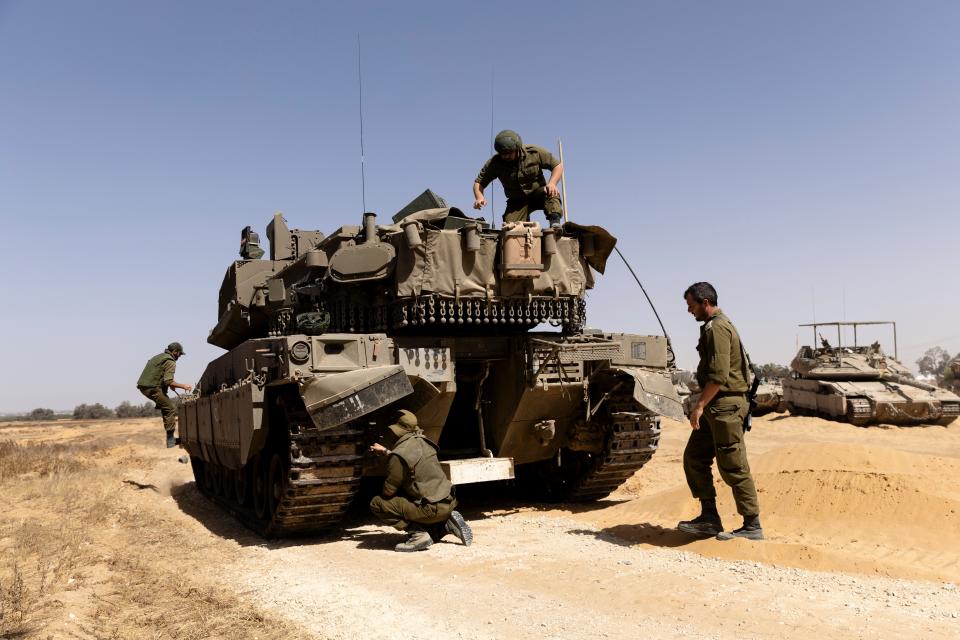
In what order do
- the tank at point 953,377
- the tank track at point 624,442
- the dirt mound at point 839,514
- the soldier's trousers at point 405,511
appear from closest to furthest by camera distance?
the dirt mound at point 839,514 < the soldier's trousers at point 405,511 < the tank track at point 624,442 < the tank at point 953,377

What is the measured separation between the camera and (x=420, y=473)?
7215mm

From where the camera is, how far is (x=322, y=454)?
7387mm

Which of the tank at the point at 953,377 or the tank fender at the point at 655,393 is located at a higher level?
the tank fender at the point at 655,393

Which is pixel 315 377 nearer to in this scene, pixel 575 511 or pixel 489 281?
pixel 489 281

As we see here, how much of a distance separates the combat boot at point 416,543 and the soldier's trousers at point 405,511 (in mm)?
122

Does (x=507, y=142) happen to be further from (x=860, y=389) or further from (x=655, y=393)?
(x=860, y=389)

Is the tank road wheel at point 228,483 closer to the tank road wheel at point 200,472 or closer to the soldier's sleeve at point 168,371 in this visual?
the tank road wheel at point 200,472

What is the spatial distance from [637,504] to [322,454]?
363cm

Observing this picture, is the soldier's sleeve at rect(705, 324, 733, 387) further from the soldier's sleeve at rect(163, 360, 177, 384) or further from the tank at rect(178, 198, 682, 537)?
the soldier's sleeve at rect(163, 360, 177, 384)

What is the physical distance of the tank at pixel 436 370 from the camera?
7414 mm

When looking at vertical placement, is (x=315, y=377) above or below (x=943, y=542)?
above

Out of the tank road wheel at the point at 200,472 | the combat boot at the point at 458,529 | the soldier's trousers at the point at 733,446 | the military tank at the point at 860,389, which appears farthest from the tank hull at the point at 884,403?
the combat boot at the point at 458,529

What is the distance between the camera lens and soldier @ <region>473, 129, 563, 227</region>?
9516 millimetres

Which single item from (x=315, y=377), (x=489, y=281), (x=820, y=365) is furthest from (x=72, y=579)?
(x=820, y=365)
